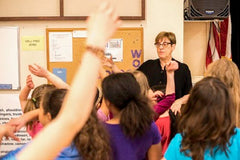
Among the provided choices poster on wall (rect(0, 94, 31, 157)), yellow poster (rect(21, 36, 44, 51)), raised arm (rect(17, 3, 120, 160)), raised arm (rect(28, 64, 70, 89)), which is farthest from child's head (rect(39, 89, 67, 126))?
poster on wall (rect(0, 94, 31, 157))

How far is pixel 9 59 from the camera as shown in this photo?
3.43 meters

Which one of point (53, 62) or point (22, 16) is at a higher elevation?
point (22, 16)

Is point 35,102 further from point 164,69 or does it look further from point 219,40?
point 219,40

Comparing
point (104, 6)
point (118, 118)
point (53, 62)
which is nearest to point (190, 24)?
point (53, 62)

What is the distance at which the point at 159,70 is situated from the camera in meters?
3.19

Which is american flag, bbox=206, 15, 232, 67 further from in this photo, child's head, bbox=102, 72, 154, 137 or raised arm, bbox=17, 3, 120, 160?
raised arm, bbox=17, 3, 120, 160

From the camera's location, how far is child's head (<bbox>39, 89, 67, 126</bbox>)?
4.84ft

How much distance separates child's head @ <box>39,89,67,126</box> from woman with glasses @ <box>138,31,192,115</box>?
176cm

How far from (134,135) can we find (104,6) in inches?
37.4

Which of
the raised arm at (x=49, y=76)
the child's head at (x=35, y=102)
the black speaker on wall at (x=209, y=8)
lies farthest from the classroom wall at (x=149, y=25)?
the raised arm at (x=49, y=76)

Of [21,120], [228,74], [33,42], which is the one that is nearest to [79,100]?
[21,120]

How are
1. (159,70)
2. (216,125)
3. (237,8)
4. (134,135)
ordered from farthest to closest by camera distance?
(237,8) → (159,70) → (134,135) → (216,125)

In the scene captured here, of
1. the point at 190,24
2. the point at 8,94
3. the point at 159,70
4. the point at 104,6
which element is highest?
the point at 190,24

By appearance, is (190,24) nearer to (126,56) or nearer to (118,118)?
(126,56)
